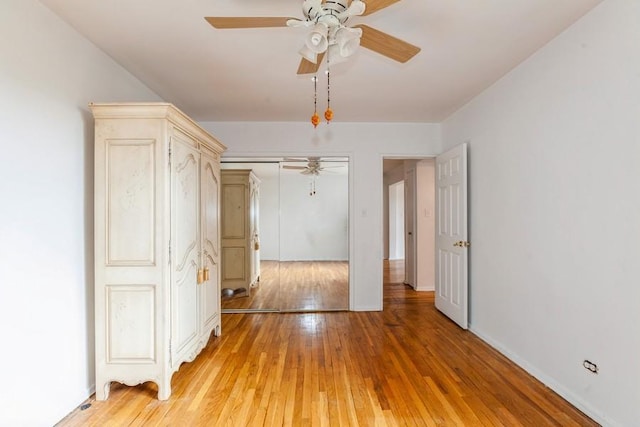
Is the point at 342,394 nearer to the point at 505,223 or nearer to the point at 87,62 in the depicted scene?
the point at 505,223

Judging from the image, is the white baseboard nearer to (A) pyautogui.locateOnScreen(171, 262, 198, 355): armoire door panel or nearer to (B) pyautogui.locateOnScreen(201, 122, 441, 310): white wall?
(B) pyautogui.locateOnScreen(201, 122, 441, 310): white wall

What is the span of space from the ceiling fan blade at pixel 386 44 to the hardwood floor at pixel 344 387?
2187mm

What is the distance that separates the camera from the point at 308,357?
277 centimetres

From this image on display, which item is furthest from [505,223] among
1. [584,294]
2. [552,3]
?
[552,3]

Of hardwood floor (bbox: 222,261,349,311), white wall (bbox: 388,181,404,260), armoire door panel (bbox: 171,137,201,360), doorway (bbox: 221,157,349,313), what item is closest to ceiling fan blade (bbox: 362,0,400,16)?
armoire door panel (bbox: 171,137,201,360)

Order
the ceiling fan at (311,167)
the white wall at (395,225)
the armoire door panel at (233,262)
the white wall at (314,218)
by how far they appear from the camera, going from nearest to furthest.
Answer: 1. the ceiling fan at (311,167)
2. the armoire door panel at (233,262)
3. the white wall at (314,218)
4. the white wall at (395,225)

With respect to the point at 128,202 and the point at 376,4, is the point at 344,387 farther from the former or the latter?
the point at 376,4

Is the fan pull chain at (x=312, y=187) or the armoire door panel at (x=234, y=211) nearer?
the armoire door panel at (x=234, y=211)

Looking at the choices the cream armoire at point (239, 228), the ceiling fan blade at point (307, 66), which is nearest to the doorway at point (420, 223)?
the cream armoire at point (239, 228)

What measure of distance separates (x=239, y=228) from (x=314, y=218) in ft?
3.58

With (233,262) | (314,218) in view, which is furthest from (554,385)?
(233,262)

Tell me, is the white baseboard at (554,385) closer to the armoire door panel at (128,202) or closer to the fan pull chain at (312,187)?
the fan pull chain at (312,187)

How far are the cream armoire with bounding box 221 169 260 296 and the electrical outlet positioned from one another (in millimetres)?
3613

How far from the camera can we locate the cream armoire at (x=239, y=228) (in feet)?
14.0
